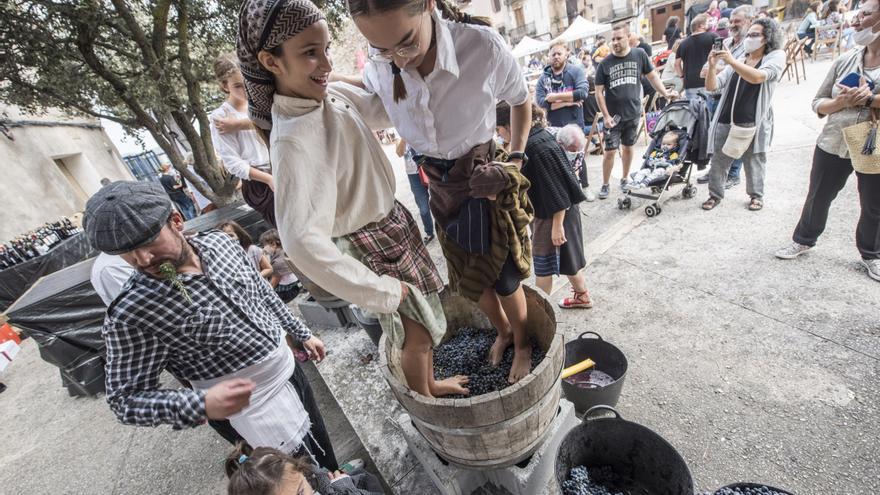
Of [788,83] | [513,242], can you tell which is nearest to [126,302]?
[513,242]

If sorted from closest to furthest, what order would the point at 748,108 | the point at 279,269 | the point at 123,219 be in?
the point at 123,219, the point at 748,108, the point at 279,269

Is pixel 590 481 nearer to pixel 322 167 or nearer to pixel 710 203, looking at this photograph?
pixel 322 167

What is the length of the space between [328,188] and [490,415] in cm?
117

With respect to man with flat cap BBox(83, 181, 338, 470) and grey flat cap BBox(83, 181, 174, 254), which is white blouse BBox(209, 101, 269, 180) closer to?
man with flat cap BBox(83, 181, 338, 470)

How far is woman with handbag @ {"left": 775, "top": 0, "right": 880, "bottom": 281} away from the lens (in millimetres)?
2545

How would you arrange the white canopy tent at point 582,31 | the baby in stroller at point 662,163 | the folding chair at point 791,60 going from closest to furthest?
the baby in stroller at point 662,163
the folding chair at point 791,60
the white canopy tent at point 582,31

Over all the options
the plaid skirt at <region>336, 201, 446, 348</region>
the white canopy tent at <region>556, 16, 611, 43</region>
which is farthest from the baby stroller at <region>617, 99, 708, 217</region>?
the white canopy tent at <region>556, 16, 611, 43</region>

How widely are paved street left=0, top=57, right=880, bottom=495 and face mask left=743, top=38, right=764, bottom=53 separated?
183 cm

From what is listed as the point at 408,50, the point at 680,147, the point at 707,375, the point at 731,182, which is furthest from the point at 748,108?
the point at 408,50

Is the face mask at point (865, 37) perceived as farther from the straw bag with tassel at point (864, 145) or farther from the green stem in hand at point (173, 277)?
the green stem in hand at point (173, 277)

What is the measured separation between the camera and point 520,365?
206cm

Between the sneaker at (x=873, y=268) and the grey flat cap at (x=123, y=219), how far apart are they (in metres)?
5.00

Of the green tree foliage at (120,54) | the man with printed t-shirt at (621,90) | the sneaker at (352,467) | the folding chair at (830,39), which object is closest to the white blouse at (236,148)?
the sneaker at (352,467)

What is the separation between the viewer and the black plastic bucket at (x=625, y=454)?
1.65 m
